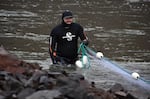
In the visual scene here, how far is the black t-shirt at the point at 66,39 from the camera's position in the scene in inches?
474

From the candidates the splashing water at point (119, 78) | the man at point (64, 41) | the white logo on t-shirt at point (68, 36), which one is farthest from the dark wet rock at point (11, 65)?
the splashing water at point (119, 78)

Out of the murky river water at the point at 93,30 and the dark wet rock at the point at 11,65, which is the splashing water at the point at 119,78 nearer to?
the murky river water at the point at 93,30

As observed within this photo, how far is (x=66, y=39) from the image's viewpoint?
12.1 m

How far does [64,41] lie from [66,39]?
0.08m

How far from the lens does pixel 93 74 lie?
47.8 ft

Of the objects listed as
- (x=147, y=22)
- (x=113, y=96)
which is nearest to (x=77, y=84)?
(x=113, y=96)

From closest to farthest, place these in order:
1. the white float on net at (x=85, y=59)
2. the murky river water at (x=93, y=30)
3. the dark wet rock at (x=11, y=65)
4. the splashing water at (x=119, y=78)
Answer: the dark wet rock at (x=11, y=65)
the splashing water at (x=119, y=78)
the white float on net at (x=85, y=59)
the murky river water at (x=93, y=30)

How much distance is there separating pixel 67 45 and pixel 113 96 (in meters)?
2.81

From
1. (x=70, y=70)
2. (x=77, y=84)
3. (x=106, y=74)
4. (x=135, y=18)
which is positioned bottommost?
(x=135, y=18)

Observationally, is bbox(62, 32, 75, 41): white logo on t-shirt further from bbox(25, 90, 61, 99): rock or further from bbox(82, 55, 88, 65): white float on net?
bbox(25, 90, 61, 99): rock

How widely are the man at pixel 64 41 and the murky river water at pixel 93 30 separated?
2.06 meters

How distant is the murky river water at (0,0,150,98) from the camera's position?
17.8m

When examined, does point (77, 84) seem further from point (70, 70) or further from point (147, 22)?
point (147, 22)

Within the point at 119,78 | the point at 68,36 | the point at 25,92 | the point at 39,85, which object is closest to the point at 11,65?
the point at 39,85
